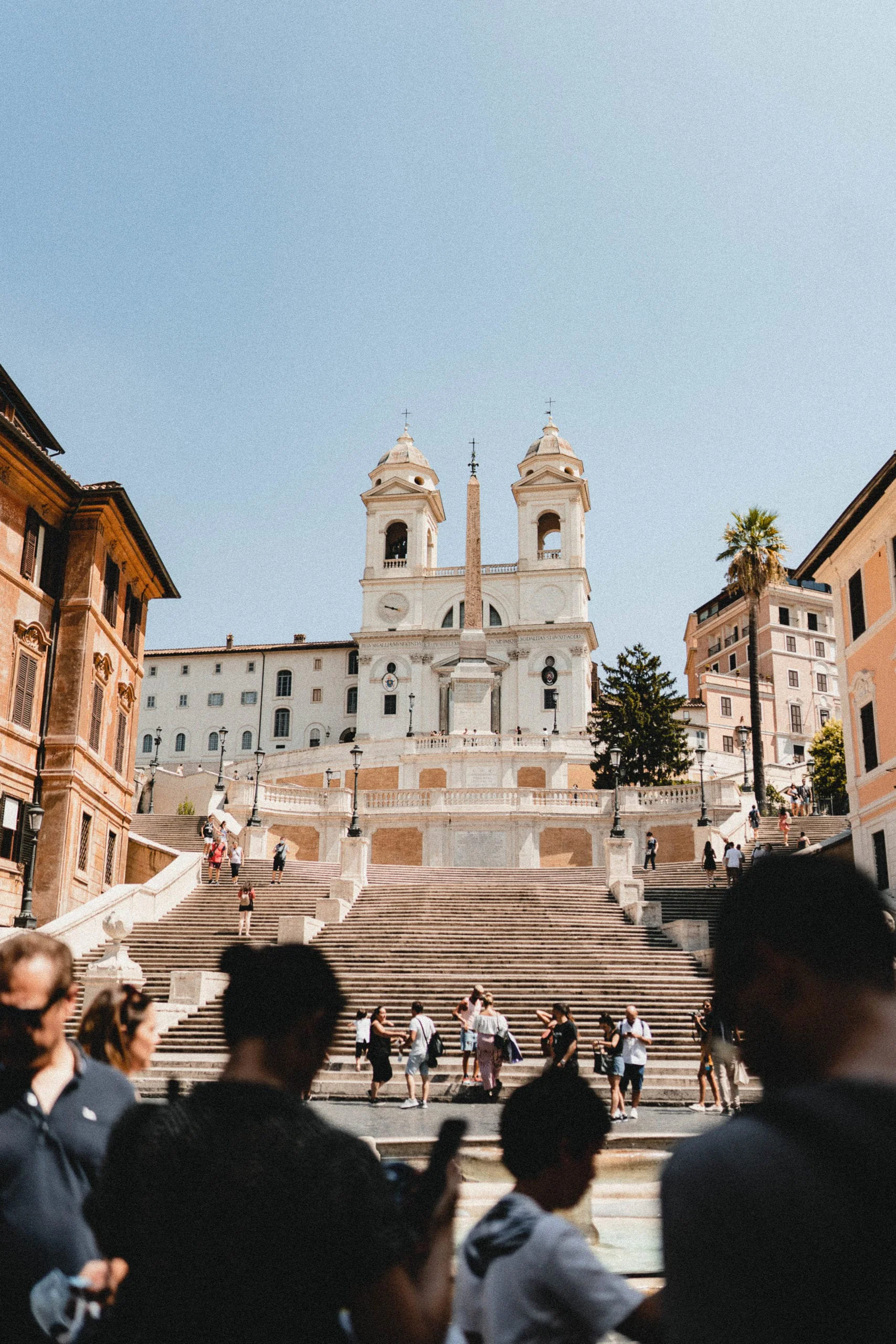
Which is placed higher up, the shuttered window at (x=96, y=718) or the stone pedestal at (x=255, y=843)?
the shuttered window at (x=96, y=718)

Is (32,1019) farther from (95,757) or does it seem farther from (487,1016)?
(95,757)

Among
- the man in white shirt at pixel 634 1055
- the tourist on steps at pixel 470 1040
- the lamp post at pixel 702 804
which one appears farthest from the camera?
the lamp post at pixel 702 804

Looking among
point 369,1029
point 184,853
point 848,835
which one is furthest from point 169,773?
point 369,1029

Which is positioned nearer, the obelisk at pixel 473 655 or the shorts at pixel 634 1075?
the shorts at pixel 634 1075

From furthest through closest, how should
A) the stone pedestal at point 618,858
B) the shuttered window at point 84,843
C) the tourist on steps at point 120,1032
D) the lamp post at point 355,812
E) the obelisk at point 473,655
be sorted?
the obelisk at point 473,655 < the lamp post at point 355,812 < the stone pedestal at point 618,858 < the shuttered window at point 84,843 < the tourist on steps at point 120,1032

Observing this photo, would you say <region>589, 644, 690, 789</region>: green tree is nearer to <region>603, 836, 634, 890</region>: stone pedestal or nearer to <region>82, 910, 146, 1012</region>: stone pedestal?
<region>603, 836, 634, 890</region>: stone pedestal

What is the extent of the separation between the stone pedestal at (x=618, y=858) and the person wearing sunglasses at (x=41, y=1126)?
28655 millimetres

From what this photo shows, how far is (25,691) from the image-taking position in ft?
89.3

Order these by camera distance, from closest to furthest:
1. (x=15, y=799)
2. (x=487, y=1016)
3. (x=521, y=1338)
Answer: (x=521, y=1338)
(x=487, y=1016)
(x=15, y=799)

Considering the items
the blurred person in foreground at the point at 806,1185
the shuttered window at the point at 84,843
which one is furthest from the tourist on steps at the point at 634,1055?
the shuttered window at the point at 84,843

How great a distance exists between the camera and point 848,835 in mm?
30156

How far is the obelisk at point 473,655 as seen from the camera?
207 ft

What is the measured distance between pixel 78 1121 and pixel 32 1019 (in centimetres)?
33

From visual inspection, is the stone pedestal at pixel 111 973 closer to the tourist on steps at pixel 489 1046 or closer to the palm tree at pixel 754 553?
the tourist on steps at pixel 489 1046
